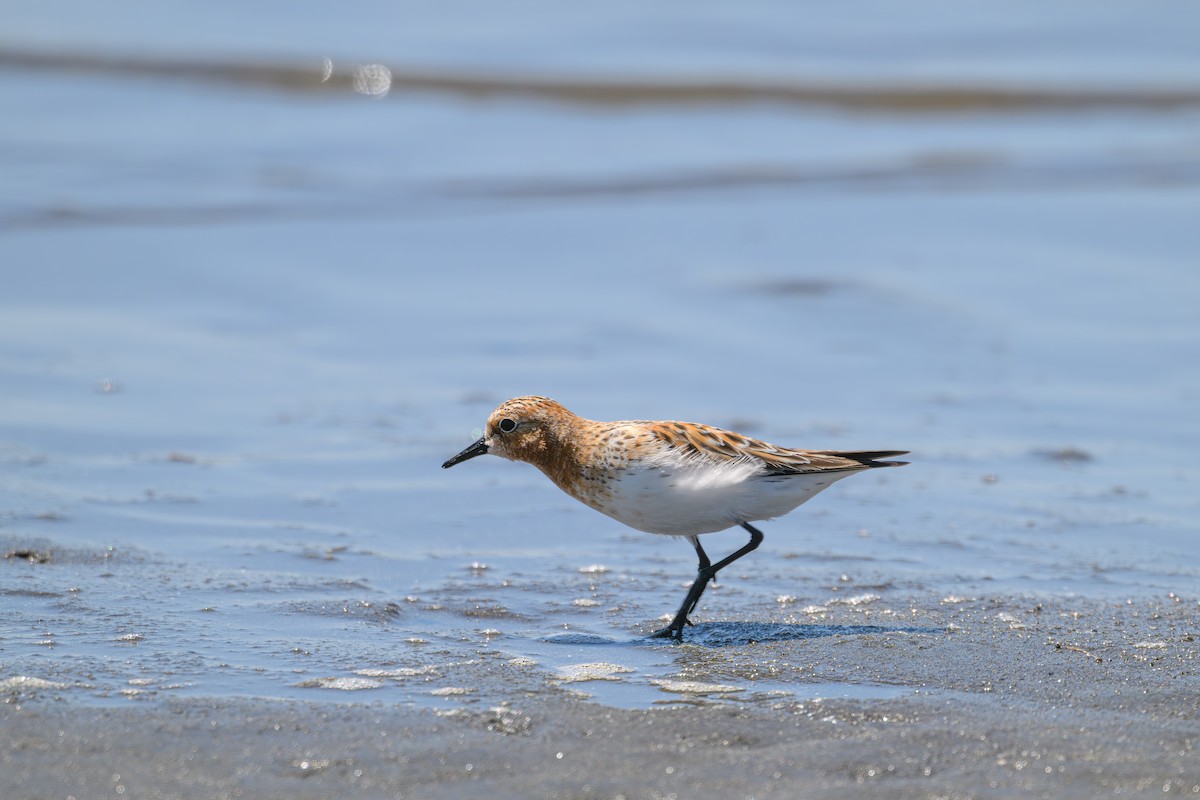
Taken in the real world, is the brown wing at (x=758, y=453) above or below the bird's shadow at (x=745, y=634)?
above

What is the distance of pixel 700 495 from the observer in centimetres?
554

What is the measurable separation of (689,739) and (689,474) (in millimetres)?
1471

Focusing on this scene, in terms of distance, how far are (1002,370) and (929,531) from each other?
9.66 feet

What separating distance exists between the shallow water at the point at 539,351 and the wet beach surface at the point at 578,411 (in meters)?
0.04

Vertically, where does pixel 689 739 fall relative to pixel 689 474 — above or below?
below

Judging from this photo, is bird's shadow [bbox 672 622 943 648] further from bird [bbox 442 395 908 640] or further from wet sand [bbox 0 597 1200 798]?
wet sand [bbox 0 597 1200 798]

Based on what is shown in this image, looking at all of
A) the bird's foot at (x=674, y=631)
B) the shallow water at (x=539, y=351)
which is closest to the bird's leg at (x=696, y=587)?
the bird's foot at (x=674, y=631)

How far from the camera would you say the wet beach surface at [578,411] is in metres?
4.29

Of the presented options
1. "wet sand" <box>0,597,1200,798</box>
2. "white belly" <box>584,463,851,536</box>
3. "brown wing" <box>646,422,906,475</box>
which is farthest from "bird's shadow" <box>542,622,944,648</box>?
"brown wing" <box>646,422,906,475</box>

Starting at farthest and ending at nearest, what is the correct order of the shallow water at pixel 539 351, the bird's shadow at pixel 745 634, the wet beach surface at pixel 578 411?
the shallow water at pixel 539 351
the bird's shadow at pixel 745 634
the wet beach surface at pixel 578 411

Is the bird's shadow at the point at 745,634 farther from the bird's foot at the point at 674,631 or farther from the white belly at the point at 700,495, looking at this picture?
the white belly at the point at 700,495

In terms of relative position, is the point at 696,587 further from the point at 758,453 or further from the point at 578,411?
the point at 578,411

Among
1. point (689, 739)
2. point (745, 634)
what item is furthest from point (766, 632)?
point (689, 739)

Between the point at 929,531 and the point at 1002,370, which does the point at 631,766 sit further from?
the point at 1002,370
